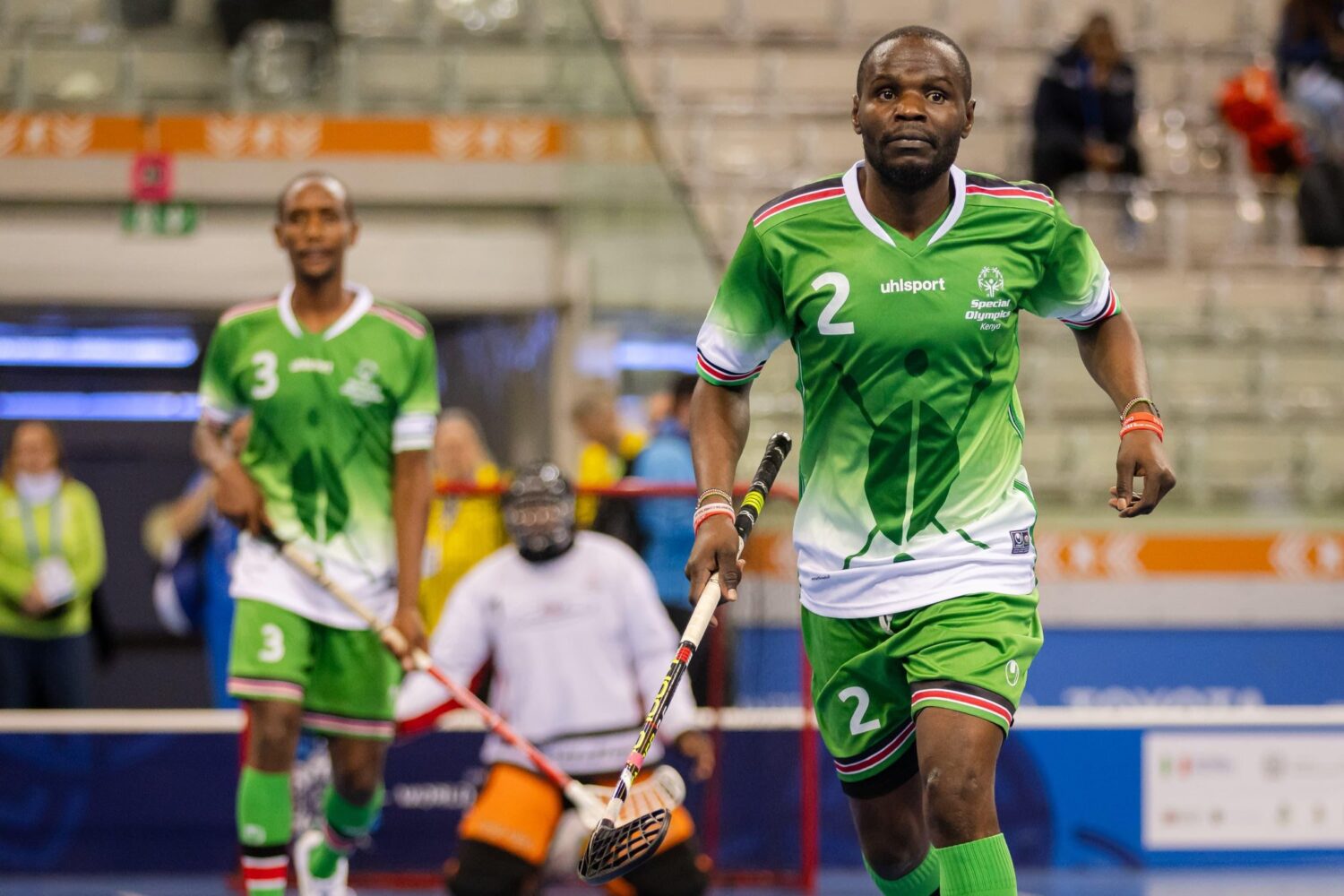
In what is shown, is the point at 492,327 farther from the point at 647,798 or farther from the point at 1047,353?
the point at 647,798

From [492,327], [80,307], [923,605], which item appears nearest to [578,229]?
[492,327]

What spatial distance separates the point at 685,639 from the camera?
11.2ft

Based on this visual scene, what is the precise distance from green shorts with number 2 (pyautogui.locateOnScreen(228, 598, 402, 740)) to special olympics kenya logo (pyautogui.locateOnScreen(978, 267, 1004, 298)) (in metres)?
2.42

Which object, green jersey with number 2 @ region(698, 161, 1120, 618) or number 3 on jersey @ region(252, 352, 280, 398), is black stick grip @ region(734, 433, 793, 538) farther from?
number 3 on jersey @ region(252, 352, 280, 398)

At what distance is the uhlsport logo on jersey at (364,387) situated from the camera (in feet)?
17.2

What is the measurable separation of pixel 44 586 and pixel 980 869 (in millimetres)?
5654

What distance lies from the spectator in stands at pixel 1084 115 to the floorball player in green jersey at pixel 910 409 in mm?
7472

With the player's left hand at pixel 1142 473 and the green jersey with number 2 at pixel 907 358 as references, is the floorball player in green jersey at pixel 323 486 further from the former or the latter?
the player's left hand at pixel 1142 473

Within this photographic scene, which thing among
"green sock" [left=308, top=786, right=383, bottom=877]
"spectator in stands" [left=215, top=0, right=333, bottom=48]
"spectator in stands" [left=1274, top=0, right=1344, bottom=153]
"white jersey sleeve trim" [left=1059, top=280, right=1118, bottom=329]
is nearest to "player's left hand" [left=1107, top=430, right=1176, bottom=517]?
"white jersey sleeve trim" [left=1059, top=280, right=1118, bottom=329]

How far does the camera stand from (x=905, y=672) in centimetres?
350

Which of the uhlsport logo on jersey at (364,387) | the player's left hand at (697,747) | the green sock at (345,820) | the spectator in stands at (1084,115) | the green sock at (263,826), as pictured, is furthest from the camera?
the spectator in stands at (1084,115)

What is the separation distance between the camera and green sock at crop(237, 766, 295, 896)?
16.4 ft

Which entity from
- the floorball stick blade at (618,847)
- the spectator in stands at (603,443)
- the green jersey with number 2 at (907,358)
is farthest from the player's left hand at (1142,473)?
the spectator in stands at (603,443)

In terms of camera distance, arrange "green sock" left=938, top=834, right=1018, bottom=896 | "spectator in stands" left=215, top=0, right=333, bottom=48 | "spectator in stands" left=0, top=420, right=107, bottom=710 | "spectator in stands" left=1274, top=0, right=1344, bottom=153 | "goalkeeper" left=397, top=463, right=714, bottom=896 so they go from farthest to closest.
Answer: "spectator in stands" left=215, top=0, right=333, bottom=48 → "spectator in stands" left=1274, top=0, right=1344, bottom=153 → "spectator in stands" left=0, top=420, right=107, bottom=710 → "goalkeeper" left=397, top=463, right=714, bottom=896 → "green sock" left=938, top=834, right=1018, bottom=896
